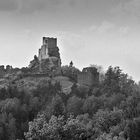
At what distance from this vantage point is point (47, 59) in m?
83.1

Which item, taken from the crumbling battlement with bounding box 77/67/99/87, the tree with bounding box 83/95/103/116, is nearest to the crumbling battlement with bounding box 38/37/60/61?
the crumbling battlement with bounding box 77/67/99/87

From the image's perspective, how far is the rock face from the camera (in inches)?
3214

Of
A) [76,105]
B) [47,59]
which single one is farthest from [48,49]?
[76,105]

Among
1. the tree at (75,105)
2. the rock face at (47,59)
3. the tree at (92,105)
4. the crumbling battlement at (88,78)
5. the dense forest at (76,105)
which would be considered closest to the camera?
the dense forest at (76,105)

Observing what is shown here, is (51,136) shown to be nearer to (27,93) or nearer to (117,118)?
(117,118)

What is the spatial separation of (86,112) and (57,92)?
21.7 feet

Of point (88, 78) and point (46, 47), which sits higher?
point (46, 47)

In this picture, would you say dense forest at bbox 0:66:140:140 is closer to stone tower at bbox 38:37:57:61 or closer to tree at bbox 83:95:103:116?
tree at bbox 83:95:103:116

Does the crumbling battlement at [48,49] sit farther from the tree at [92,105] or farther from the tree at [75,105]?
the tree at [92,105]

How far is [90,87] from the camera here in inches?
3068

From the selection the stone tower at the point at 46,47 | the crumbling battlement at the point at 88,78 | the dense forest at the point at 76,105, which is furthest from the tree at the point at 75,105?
the stone tower at the point at 46,47

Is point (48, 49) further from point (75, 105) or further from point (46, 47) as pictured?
point (75, 105)

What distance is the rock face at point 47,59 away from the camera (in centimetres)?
8162

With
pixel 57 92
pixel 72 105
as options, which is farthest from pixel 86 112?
pixel 57 92
